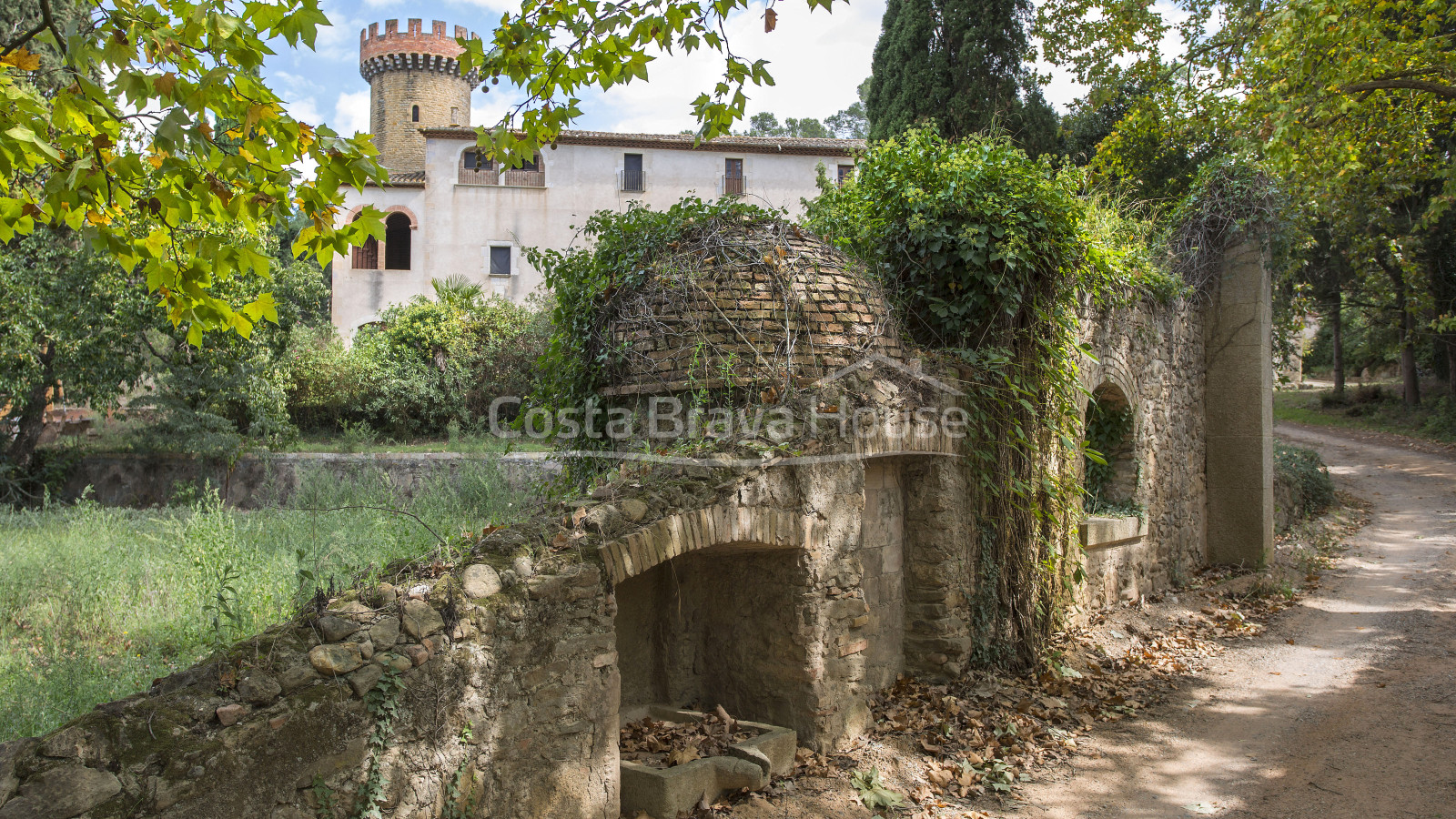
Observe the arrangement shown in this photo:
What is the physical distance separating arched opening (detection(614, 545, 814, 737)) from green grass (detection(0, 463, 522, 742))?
1.45m

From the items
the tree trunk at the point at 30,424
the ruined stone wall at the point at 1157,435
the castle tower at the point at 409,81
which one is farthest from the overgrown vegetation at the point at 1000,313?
the castle tower at the point at 409,81

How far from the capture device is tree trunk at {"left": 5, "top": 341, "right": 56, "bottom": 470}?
1296 centimetres

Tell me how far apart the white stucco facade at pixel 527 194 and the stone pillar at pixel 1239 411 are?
46.2 ft

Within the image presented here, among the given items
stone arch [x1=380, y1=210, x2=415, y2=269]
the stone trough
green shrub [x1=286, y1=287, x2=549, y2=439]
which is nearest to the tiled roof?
stone arch [x1=380, y1=210, x2=415, y2=269]

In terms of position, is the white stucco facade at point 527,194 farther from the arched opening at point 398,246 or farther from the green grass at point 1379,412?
the green grass at point 1379,412

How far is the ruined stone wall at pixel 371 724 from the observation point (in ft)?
8.62

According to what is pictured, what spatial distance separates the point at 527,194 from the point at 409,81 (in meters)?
9.30

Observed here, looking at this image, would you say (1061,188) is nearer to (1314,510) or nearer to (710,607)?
(710,607)

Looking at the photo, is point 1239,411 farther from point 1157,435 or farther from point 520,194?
point 520,194

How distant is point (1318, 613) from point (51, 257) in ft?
56.8

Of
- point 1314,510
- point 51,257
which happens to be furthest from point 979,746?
point 51,257

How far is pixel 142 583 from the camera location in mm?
6555

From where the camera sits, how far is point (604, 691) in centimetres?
393

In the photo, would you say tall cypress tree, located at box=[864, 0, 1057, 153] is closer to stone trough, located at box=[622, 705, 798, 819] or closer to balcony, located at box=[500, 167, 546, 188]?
balcony, located at box=[500, 167, 546, 188]
